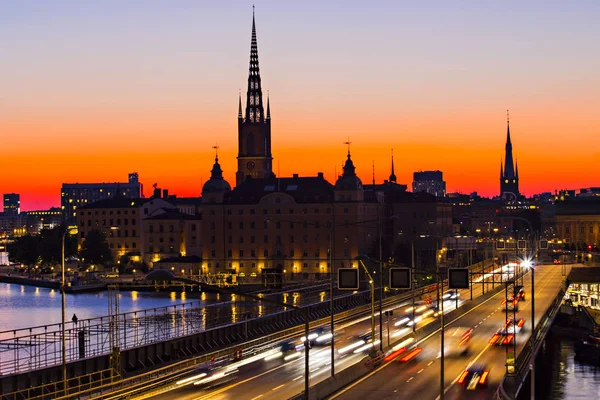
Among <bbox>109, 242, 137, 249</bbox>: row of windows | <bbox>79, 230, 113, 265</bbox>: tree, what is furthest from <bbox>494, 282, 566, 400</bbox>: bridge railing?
<bbox>109, 242, 137, 249</bbox>: row of windows

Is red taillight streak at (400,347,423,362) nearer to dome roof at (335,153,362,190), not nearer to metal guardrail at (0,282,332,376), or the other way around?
metal guardrail at (0,282,332,376)

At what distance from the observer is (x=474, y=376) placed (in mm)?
52531

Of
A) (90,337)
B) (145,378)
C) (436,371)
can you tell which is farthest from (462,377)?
(90,337)

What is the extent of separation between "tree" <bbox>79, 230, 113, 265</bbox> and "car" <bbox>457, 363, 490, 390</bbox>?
13025 centimetres

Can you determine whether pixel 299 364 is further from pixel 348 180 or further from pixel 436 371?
pixel 348 180

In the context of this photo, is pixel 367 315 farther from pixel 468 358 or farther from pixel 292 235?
pixel 292 235

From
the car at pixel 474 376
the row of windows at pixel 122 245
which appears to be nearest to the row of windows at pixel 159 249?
the row of windows at pixel 122 245

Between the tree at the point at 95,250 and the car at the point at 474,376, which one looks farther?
the tree at the point at 95,250

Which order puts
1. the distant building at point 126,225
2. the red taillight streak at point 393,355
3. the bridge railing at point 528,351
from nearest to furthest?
the bridge railing at point 528,351 → the red taillight streak at point 393,355 → the distant building at point 126,225

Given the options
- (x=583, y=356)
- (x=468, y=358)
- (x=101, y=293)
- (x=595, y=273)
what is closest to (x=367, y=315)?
(x=583, y=356)

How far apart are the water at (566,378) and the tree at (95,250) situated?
101 meters

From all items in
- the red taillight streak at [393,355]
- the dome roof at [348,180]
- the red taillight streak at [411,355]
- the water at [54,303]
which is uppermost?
the dome roof at [348,180]

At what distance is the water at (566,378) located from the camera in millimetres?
68938

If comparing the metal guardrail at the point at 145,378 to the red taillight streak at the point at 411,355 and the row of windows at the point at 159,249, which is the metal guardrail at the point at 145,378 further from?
the row of windows at the point at 159,249
